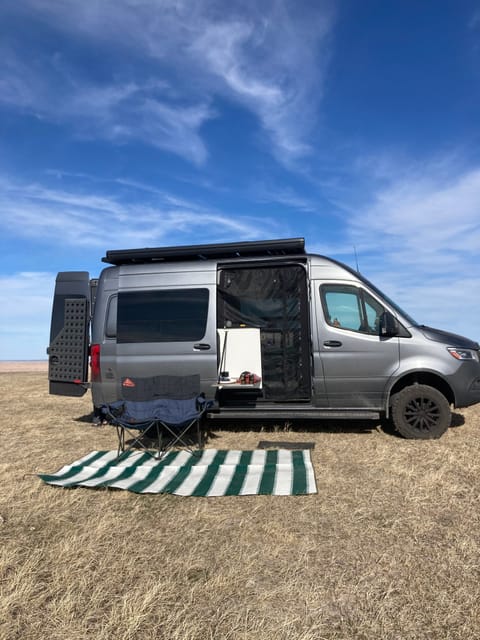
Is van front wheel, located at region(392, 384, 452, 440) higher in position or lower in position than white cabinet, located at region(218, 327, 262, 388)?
lower

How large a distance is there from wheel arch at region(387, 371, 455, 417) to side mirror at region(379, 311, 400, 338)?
56 centimetres

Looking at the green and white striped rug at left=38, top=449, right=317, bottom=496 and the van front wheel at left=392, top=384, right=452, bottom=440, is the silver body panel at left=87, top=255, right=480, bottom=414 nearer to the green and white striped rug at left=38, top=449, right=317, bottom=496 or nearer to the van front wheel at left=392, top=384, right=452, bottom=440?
the van front wheel at left=392, top=384, right=452, bottom=440

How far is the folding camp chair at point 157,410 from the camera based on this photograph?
5230 millimetres

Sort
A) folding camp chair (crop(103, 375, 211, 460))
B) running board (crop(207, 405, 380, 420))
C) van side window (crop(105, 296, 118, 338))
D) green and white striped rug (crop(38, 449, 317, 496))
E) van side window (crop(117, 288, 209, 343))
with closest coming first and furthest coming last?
green and white striped rug (crop(38, 449, 317, 496)), folding camp chair (crop(103, 375, 211, 460)), running board (crop(207, 405, 380, 420)), van side window (crop(117, 288, 209, 343)), van side window (crop(105, 296, 118, 338))

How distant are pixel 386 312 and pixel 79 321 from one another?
4437 mm

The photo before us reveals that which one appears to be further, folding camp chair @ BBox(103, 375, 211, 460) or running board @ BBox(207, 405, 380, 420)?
running board @ BBox(207, 405, 380, 420)

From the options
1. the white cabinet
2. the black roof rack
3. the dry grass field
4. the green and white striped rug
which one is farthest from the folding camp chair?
the black roof rack

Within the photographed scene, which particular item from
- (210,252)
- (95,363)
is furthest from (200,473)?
(210,252)

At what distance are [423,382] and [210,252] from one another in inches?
131

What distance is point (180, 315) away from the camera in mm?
6453

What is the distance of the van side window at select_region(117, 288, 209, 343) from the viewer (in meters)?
6.42

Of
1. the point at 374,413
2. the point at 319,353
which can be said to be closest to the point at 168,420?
the point at 319,353

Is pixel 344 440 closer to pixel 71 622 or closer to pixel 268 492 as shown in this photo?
pixel 268 492

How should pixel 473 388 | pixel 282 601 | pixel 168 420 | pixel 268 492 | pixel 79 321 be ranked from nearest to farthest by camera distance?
pixel 282 601 → pixel 268 492 → pixel 168 420 → pixel 473 388 → pixel 79 321
